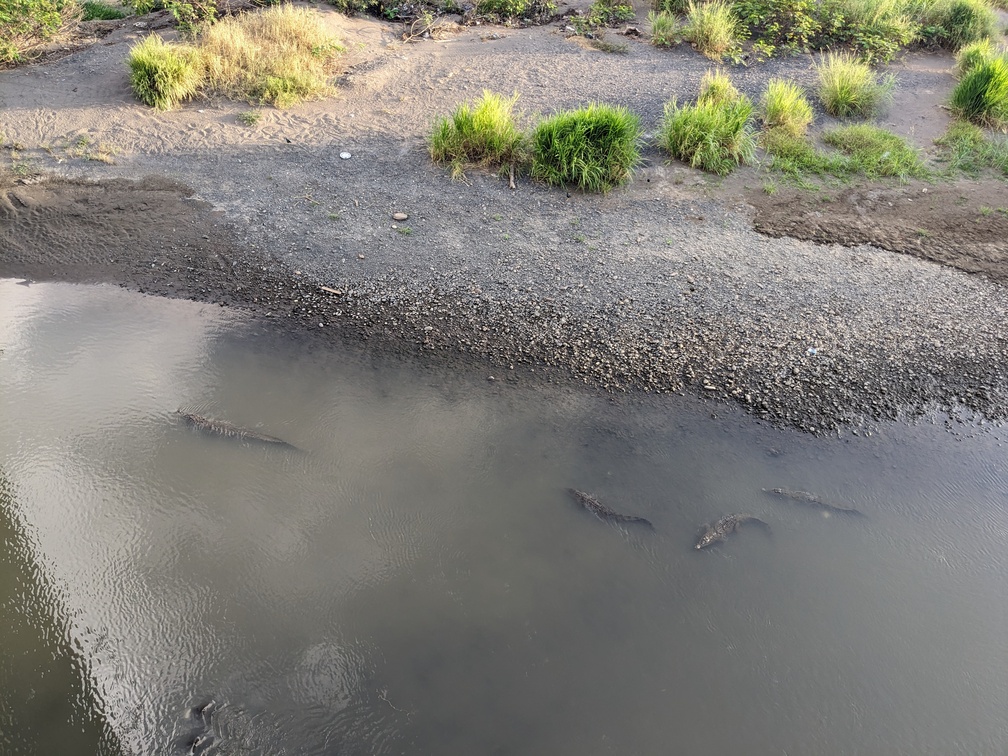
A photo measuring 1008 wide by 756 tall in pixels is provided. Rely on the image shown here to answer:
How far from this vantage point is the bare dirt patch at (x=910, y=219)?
690 cm

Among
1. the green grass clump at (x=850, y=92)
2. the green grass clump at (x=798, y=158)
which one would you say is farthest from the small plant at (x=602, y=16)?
the green grass clump at (x=798, y=158)

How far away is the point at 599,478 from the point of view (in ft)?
15.0

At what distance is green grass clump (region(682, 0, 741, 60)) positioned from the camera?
1033 centimetres

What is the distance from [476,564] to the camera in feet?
13.2

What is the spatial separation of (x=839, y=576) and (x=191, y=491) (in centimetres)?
408

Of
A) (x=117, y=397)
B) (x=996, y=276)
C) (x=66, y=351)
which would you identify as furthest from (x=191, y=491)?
(x=996, y=276)

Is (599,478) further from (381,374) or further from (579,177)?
(579,177)

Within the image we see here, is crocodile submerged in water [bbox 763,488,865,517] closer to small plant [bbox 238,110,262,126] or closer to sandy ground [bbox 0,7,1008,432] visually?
sandy ground [bbox 0,7,1008,432]

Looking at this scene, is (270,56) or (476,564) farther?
(270,56)

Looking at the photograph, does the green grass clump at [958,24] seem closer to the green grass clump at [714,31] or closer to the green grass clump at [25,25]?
the green grass clump at [714,31]

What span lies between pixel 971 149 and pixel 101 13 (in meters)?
13.1

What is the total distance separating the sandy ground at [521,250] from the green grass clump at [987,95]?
1.66 feet

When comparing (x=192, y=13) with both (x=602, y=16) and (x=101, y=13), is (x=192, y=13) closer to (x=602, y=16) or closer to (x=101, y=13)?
(x=101, y=13)

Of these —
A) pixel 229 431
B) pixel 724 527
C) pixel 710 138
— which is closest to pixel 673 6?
pixel 710 138
